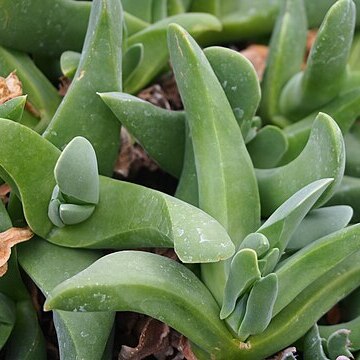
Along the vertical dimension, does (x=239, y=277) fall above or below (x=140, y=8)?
below

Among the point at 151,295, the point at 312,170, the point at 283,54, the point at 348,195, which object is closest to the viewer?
the point at 151,295

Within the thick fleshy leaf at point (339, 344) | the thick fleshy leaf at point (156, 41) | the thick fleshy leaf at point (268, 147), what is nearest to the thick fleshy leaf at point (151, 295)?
the thick fleshy leaf at point (339, 344)

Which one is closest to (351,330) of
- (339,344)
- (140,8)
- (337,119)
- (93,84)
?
(339,344)

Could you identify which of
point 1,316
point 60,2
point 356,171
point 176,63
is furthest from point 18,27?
point 356,171

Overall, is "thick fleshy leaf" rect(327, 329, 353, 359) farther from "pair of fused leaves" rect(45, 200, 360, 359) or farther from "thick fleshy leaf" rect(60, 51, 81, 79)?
"thick fleshy leaf" rect(60, 51, 81, 79)

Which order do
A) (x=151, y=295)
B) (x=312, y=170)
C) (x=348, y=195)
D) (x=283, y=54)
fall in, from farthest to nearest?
(x=283, y=54) < (x=348, y=195) < (x=312, y=170) < (x=151, y=295)

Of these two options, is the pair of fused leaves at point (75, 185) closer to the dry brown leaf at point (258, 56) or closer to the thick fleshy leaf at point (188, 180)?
the thick fleshy leaf at point (188, 180)

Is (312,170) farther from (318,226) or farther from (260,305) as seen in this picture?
(260,305)
